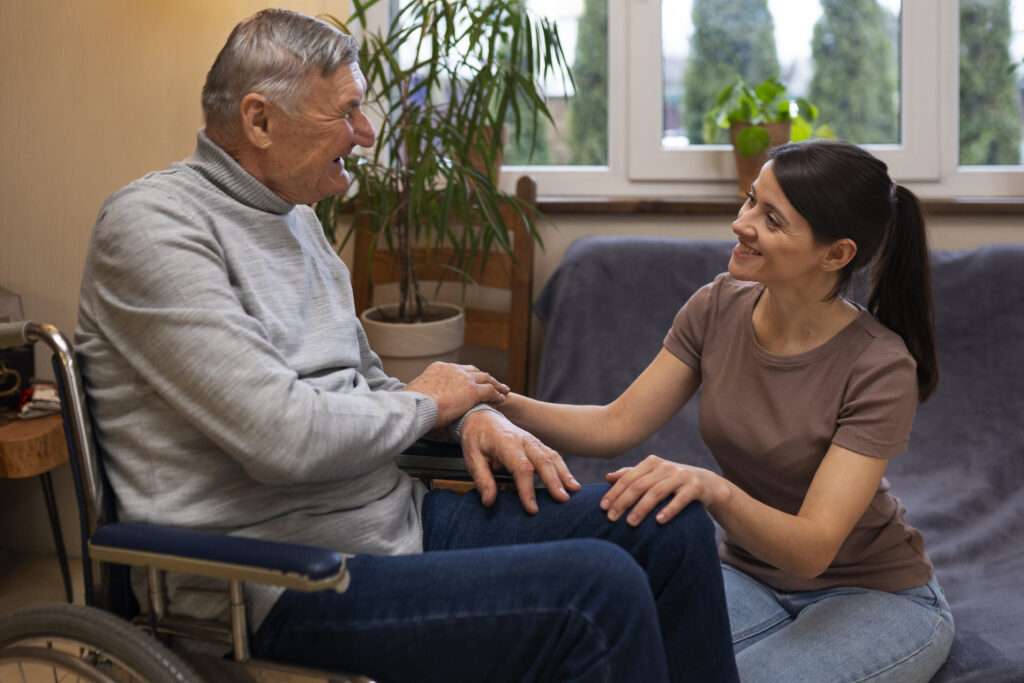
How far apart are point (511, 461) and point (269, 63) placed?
0.59 m

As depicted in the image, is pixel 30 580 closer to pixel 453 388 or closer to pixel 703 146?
pixel 453 388

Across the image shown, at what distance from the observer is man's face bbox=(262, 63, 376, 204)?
1478 millimetres

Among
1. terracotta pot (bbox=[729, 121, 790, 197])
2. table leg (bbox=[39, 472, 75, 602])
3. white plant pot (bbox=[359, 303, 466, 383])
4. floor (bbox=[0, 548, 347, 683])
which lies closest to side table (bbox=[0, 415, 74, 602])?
table leg (bbox=[39, 472, 75, 602])

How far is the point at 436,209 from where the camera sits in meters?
2.61

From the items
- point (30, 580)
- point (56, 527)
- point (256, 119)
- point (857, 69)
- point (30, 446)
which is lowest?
point (30, 580)

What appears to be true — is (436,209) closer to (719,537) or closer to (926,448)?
(719,537)

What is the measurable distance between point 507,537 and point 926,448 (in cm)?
129

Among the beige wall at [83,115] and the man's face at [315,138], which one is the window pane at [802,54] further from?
the man's face at [315,138]

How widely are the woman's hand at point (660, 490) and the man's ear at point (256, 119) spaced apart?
62 cm

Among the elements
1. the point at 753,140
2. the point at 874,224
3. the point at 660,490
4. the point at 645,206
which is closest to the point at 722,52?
the point at 753,140

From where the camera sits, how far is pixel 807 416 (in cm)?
165

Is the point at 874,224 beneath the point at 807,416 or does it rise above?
above

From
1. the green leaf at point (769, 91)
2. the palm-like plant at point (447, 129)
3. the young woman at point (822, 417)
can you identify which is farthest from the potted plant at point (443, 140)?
the young woman at point (822, 417)

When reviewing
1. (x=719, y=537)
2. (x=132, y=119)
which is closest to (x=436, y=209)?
(x=132, y=119)
